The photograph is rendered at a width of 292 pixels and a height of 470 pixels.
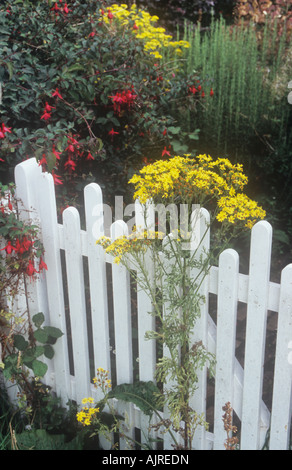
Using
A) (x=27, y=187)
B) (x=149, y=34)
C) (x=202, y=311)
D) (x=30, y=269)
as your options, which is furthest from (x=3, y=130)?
(x=149, y=34)

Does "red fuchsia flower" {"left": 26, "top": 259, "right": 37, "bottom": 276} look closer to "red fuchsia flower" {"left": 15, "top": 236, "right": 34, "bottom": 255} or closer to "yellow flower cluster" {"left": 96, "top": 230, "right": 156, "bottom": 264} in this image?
"red fuchsia flower" {"left": 15, "top": 236, "right": 34, "bottom": 255}

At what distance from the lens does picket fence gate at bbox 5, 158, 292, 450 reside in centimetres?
197

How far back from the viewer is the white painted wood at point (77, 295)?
2.41 metres

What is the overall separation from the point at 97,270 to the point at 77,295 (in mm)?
206

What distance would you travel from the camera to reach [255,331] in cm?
202

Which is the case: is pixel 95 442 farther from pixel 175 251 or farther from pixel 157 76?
pixel 157 76

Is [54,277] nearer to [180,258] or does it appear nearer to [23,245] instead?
[23,245]

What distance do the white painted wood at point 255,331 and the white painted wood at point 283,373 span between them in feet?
0.22

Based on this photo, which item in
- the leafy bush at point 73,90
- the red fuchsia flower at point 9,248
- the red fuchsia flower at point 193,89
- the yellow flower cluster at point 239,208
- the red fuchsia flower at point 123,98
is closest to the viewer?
the yellow flower cluster at point 239,208

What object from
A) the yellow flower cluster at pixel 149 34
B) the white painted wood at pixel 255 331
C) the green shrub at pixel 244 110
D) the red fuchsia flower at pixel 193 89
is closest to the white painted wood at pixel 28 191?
the white painted wood at pixel 255 331

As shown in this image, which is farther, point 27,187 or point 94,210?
point 27,187

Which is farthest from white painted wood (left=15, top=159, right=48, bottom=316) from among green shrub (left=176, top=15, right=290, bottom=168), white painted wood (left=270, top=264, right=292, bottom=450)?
green shrub (left=176, top=15, right=290, bottom=168)

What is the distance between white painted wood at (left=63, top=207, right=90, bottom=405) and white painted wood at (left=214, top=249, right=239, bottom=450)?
0.70m

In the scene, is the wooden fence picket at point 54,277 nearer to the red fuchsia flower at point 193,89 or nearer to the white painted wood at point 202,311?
the white painted wood at point 202,311
